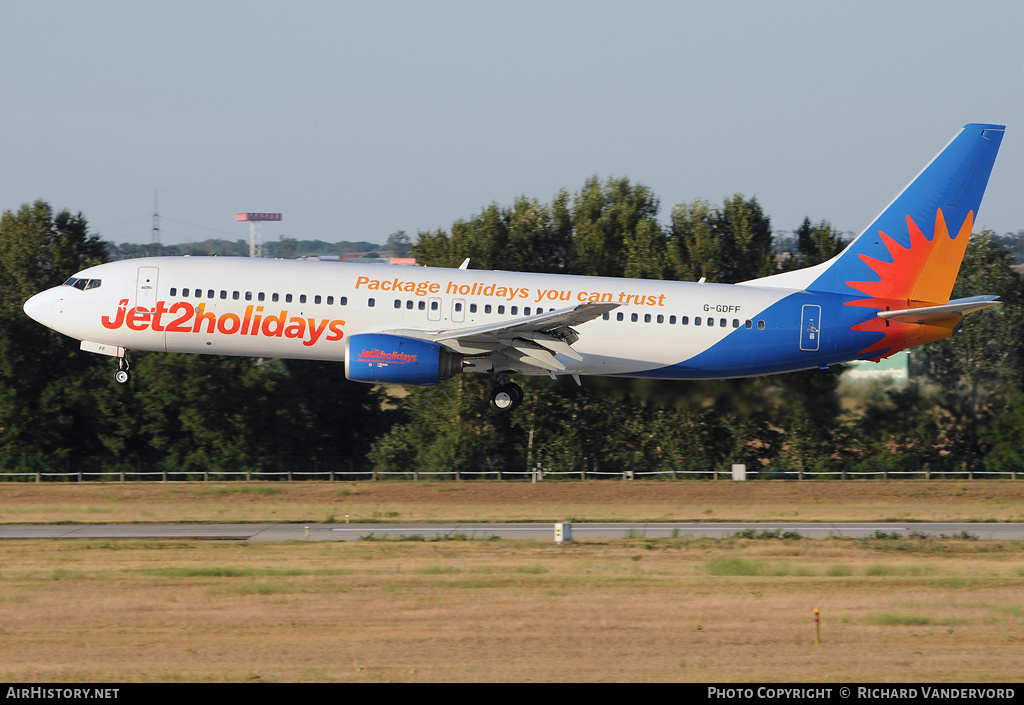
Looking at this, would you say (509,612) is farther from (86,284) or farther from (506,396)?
(86,284)

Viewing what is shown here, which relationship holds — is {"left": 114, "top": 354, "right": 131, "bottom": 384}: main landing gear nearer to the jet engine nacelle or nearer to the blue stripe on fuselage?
the jet engine nacelle

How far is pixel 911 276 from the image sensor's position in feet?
120

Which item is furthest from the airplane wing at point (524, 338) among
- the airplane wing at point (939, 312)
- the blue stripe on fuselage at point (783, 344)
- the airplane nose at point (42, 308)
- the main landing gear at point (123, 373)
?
the airplane nose at point (42, 308)

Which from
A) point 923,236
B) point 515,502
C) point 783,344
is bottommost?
point 515,502

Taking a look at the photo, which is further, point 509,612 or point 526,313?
point 526,313

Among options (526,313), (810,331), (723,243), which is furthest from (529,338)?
(723,243)

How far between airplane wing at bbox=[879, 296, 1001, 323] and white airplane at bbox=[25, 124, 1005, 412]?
60 millimetres

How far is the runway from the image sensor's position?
3309 cm

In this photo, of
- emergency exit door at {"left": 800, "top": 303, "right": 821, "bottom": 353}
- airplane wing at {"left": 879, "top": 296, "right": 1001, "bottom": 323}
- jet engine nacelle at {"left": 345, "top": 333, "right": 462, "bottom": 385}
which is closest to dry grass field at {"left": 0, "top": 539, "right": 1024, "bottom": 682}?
jet engine nacelle at {"left": 345, "top": 333, "right": 462, "bottom": 385}

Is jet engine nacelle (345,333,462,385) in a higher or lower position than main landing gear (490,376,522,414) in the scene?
higher

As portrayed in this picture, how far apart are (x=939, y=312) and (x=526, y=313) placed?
13.0 meters

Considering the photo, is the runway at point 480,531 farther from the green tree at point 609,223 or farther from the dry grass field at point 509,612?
the green tree at point 609,223

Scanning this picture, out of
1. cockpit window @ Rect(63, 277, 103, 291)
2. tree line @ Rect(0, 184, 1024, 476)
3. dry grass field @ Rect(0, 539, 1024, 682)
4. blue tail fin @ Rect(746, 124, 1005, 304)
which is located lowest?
dry grass field @ Rect(0, 539, 1024, 682)
